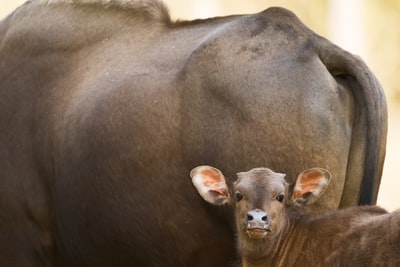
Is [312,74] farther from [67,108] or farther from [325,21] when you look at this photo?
[325,21]

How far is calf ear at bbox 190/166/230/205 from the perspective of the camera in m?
9.29

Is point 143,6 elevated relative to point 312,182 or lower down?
elevated

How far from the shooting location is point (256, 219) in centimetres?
889

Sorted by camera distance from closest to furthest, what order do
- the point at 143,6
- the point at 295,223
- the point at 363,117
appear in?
the point at 295,223 → the point at 363,117 → the point at 143,6

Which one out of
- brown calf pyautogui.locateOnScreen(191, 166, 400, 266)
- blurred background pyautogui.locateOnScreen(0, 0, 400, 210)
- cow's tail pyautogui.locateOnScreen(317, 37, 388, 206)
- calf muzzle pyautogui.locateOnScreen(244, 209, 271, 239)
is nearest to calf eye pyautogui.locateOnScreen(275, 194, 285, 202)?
brown calf pyautogui.locateOnScreen(191, 166, 400, 266)

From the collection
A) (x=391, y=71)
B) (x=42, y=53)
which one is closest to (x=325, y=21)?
(x=391, y=71)

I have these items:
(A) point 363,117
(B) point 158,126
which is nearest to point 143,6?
(B) point 158,126

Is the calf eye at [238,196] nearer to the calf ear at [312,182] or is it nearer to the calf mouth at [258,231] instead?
the calf mouth at [258,231]

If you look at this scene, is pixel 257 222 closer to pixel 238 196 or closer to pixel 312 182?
pixel 238 196

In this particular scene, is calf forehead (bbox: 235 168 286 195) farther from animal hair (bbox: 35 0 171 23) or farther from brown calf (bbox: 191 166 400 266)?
animal hair (bbox: 35 0 171 23)

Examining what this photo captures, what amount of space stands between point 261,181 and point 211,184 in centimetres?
36

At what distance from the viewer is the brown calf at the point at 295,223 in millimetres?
8883

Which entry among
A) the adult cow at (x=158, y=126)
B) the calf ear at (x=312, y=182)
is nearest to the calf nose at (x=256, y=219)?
the calf ear at (x=312, y=182)

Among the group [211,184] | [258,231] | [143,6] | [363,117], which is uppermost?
[143,6]
